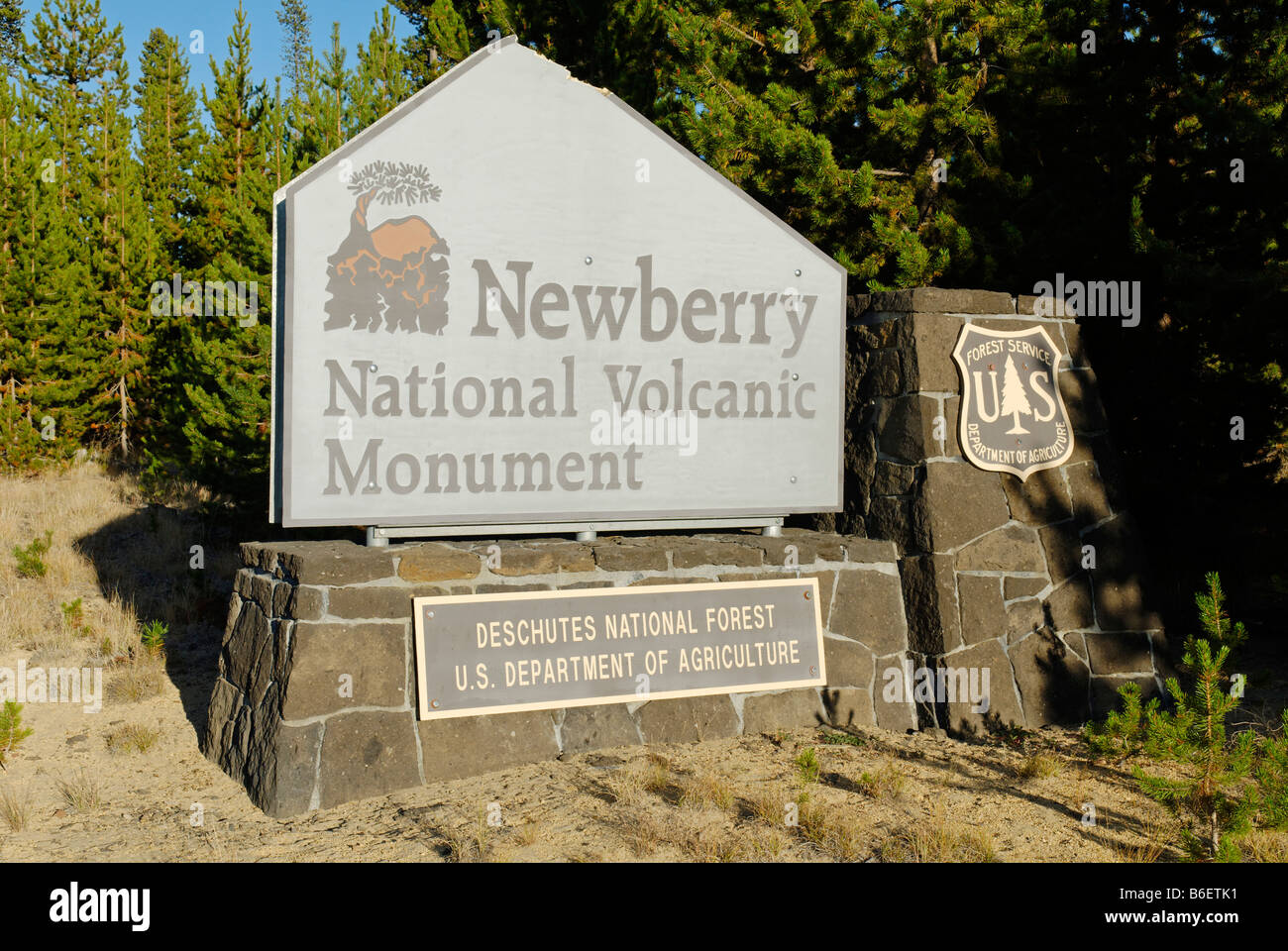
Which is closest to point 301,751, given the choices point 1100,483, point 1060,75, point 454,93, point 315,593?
point 315,593

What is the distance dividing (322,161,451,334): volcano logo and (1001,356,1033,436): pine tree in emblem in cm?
339

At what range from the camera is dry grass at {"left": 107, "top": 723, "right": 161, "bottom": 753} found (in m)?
5.42

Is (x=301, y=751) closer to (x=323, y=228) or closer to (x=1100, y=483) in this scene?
(x=323, y=228)

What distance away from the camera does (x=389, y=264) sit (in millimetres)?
4918

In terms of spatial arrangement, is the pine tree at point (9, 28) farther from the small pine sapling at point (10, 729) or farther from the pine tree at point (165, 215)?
the small pine sapling at point (10, 729)

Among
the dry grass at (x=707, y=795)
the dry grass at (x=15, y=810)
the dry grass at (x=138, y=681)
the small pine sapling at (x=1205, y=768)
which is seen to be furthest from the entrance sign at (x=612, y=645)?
the dry grass at (x=138, y=681)

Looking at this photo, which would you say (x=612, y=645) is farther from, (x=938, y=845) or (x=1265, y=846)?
(x=1265, y=846)

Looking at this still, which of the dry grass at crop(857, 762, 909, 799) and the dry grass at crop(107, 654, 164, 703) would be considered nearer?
the dry grass at crop(857, 762, 909, 799)

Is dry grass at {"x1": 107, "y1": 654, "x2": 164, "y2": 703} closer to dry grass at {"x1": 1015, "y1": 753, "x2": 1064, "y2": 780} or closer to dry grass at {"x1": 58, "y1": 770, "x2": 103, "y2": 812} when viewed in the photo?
dry grass at {"x1": 58, "y1": 770, "x2": 103, "y2": 812}

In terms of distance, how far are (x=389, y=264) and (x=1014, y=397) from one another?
3.76m

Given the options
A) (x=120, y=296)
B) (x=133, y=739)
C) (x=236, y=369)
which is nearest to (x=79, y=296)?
(x=120, y=296)

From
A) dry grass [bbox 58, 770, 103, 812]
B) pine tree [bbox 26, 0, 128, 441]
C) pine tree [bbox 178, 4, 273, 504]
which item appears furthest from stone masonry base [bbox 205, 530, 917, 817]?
pine tree [bbox 26, 0, 128, 441]

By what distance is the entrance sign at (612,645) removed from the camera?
484 centimetres

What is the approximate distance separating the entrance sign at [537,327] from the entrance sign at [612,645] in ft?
1.64
